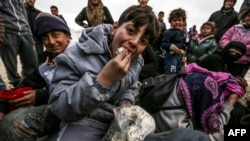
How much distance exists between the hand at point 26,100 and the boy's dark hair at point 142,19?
0.68m

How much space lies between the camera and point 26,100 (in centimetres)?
180

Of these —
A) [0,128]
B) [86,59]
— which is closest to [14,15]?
[0,128]

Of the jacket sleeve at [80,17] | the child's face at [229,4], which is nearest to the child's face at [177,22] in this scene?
the child's face at [229,4]

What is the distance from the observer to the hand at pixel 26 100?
70.2 inches

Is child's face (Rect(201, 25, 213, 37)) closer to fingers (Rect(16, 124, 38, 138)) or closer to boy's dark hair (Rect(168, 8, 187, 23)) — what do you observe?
boy's dark hair (Rect(168, 8, 187, 23))

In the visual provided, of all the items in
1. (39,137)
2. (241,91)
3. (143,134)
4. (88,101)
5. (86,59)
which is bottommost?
(241,91)

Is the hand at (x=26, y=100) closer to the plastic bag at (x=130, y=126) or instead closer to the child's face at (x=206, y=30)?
the plastic bag at (x=130, y=126)

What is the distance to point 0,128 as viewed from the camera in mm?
→ 1669

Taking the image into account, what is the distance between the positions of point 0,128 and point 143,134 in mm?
823

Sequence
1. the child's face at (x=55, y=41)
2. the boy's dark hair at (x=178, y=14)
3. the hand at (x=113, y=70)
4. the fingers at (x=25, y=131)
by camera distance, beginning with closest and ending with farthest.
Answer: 1. the hand at (x=113, y=70)
2. the fingers at (x=25, y=131)
3. the child's face at (x=55, y=41)
4. the boy's dark hair at (x=178, y=14)

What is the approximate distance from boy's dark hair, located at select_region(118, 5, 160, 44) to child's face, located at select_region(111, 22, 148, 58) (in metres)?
Answer: 0.02

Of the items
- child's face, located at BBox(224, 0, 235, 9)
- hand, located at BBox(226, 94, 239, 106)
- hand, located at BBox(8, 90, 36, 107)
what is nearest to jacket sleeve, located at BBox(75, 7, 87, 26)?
child's face, located at BBox(224, 0, 235, 9)

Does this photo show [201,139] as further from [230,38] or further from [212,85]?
[230,38]

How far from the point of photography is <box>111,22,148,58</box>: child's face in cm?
140
